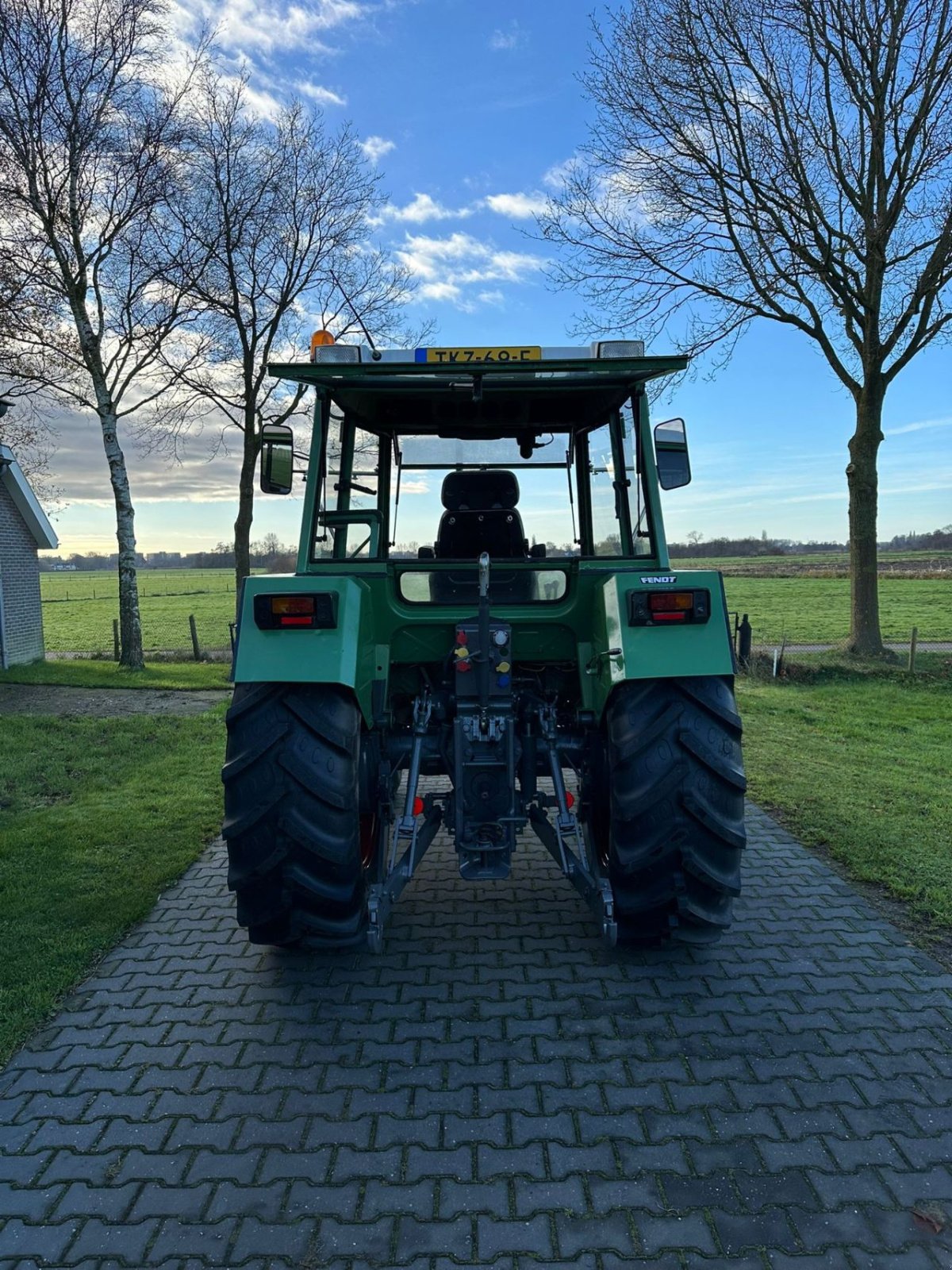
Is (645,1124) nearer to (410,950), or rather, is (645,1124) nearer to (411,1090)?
(411,1090)

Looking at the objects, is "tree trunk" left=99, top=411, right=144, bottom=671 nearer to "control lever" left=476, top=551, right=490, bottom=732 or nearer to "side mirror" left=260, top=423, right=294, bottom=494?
"side mirror" left=260, top=423, right=294, bottom=494

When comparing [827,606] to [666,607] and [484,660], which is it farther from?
[484,660]

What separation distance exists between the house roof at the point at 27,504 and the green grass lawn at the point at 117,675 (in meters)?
2.78

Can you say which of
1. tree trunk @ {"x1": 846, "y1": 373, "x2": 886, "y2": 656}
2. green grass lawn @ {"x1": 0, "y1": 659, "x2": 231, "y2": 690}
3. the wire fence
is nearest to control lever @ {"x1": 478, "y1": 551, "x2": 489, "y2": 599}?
green grass lawn @ {"x1": 0, "y1": 659, "x2": 231, "y2": 690}

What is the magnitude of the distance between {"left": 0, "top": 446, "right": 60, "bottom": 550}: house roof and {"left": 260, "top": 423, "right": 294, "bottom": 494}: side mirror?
14.4 metres

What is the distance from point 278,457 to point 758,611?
29829mm

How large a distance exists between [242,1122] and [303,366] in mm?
2794

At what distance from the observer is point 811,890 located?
4410 mm

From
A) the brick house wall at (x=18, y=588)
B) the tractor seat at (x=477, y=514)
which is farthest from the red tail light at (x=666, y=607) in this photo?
the brick house wall at (x=18, y=588)

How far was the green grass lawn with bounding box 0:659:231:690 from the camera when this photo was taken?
13336 mm

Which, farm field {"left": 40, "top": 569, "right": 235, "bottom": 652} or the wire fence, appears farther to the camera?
farm field {"left": 40, "top": 569, "right": 235, "bottom": 652}

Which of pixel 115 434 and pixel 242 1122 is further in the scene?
pixel 115 434

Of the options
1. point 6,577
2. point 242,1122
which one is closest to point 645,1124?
point 242,1122

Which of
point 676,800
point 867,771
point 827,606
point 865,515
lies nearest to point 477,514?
point 676,800
